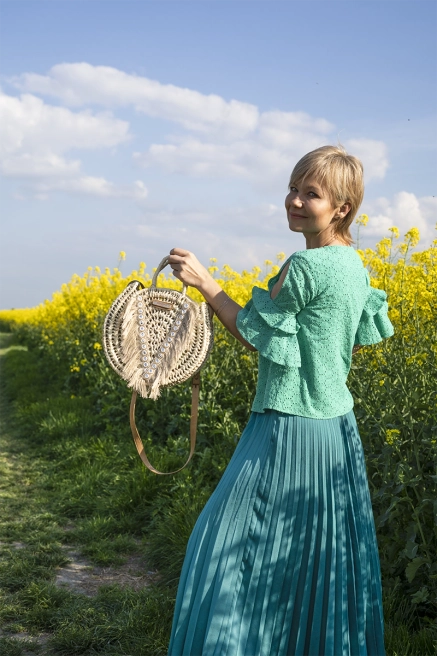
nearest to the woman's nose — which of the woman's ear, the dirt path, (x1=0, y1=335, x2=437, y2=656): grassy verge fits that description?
the woman's ear

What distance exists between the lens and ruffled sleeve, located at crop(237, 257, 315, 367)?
2.06 m

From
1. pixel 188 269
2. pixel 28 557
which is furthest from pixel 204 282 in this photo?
pixel 28 557

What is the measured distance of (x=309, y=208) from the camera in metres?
2.18

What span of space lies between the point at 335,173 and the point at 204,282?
511mm

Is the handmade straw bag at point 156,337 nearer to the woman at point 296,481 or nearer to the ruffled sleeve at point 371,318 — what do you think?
the woman at point 296,481

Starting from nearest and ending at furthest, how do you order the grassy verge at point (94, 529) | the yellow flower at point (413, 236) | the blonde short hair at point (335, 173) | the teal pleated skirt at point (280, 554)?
the teal pleated skirt at point (280, 554) < the blonde short hair at point (335, 173) < the grassy verge at point (94, 529) < the yellow flower at point (413, 236)

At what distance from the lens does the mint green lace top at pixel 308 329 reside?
208 centimetres

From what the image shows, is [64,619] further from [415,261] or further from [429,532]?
[415,261]

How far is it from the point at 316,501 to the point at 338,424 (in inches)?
9.6

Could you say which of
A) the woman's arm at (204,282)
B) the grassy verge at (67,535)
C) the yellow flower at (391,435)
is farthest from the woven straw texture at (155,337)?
the grassy verge at (67,535)

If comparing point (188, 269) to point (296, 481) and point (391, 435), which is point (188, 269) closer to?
point (296, 481)

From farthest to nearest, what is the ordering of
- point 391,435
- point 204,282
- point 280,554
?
point 391,435 < point 204,282 < point 280,554

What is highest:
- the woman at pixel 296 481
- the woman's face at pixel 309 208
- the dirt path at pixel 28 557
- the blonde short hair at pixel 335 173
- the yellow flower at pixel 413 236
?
the yellow flower at pixel 413 236

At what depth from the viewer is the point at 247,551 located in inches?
81.0
